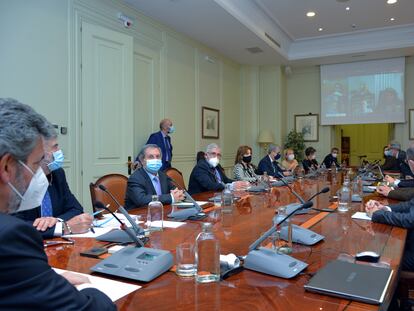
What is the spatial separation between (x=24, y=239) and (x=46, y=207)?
5.44 ft

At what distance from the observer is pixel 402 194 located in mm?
3023

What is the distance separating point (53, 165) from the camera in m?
2.30

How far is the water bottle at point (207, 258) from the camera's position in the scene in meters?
1.20

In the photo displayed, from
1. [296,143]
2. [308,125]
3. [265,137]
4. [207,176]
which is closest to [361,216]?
[207,176]

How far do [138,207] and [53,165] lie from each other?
724 millimetres

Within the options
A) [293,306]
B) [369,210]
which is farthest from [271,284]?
[369,210]

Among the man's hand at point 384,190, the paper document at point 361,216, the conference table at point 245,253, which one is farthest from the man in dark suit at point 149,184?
the man's hand at point 384,190

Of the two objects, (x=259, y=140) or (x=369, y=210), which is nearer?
(x=369, y=210)

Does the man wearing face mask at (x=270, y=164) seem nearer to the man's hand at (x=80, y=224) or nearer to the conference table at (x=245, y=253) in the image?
the conference table at (x=245, y=253)

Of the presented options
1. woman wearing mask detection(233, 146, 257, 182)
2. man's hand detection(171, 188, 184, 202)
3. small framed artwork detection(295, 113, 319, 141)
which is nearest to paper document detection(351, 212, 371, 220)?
man's hand detection(171, 188, 184, 202)

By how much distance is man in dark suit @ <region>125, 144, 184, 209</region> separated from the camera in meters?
2.79

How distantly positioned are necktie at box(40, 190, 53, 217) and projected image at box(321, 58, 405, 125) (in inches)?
306

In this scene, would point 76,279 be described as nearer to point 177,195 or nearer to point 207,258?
point 207,258

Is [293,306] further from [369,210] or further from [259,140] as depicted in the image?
[259,140]
